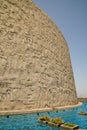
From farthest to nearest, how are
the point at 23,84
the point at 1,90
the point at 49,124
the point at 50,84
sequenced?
the point at 50,84 < the point at 23,84 < the point at 1,90 < the point at 49,124

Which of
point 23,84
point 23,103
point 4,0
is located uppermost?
point 4,0

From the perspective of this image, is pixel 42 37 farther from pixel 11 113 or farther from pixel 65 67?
pixel 11 113

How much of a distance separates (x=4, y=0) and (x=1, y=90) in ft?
34.6

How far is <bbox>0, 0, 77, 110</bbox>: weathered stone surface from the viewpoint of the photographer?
2277 cm

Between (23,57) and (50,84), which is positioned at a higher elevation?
(23,57)

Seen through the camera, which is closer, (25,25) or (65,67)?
(25,25)

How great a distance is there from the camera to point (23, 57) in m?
24.9

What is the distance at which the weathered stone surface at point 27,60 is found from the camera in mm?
22766

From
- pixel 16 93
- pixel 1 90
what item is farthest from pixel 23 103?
pixel 1 90

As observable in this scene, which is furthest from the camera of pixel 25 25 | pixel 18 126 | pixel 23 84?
pixel 25 25

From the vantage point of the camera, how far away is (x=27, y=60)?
2534cm

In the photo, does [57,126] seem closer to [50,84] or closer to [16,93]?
[16,93]

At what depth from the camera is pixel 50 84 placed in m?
28.5

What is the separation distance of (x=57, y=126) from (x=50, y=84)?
13717 mm
